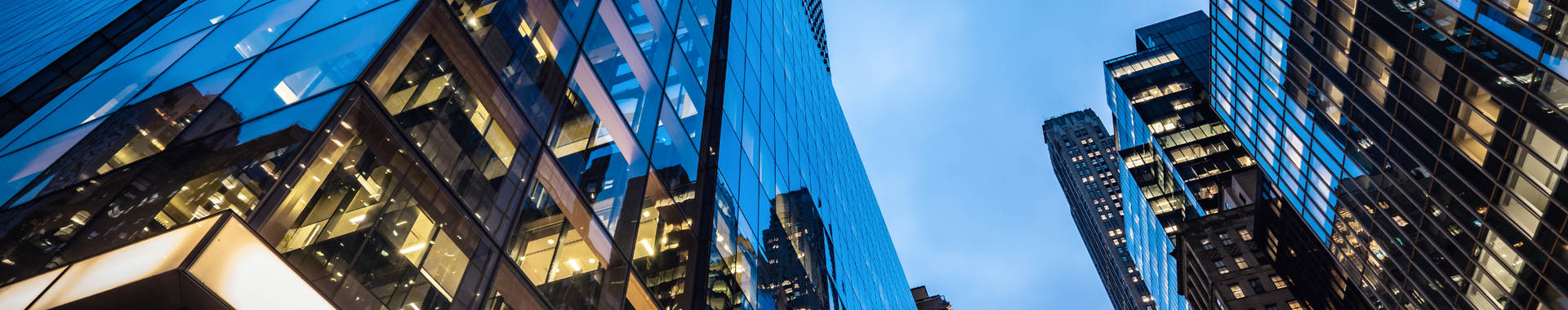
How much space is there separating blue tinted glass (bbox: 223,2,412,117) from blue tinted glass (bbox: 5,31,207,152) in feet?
7.40

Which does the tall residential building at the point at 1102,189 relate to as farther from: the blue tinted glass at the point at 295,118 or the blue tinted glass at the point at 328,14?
the blue tinted glass at the point at 295,118

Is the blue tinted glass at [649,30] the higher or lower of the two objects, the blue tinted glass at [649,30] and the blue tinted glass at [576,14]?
the higher

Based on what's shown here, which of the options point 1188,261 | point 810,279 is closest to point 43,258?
point 810,279

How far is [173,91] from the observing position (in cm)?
1038

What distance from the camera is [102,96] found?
1105cm

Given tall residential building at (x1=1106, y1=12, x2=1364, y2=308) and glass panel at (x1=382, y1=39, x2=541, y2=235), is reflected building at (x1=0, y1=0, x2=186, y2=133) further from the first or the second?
tall residential building at (x1=1106, y1=12, x2=1364, y2=308)

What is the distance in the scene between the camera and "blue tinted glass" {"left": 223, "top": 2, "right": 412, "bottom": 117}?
9469mm

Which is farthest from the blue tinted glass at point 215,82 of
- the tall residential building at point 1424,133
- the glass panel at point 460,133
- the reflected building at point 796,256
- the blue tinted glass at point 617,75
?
the tall residential building at point 1424,133

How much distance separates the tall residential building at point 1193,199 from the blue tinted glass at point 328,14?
3220 inches

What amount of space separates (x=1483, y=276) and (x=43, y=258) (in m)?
47.9

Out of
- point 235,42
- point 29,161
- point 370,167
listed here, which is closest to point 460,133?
point 370,167

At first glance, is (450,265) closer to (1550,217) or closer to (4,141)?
(4,141)

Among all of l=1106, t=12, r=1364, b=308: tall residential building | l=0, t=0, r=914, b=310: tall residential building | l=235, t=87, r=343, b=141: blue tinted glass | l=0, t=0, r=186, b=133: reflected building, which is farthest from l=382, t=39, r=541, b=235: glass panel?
l=1106, t=12, r=1364, b=308: tall residential building

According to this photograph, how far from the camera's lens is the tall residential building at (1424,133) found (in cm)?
2767
